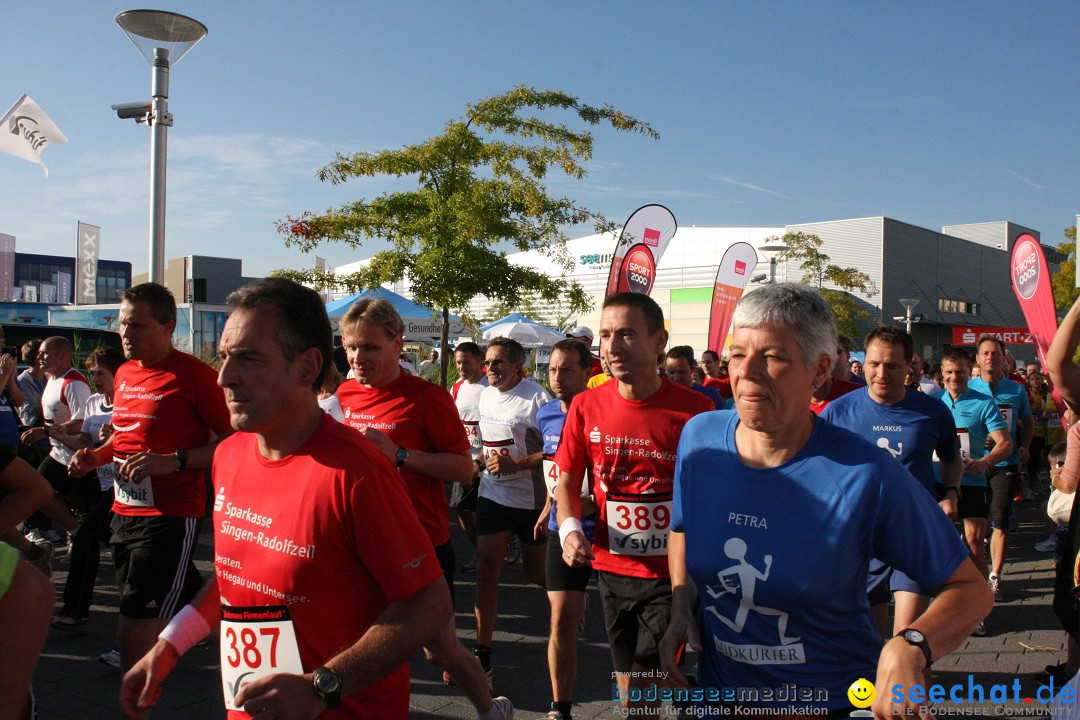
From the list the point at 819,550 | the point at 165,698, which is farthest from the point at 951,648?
the point at 165,698

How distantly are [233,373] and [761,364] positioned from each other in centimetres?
136

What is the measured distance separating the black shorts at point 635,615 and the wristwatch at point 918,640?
181cm

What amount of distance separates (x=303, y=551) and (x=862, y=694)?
1.43 m

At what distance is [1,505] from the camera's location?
326 cm

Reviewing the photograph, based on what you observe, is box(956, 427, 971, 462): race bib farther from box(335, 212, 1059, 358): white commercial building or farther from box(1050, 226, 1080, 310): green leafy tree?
box(1050, 226, 1080, 310): green leafy tree

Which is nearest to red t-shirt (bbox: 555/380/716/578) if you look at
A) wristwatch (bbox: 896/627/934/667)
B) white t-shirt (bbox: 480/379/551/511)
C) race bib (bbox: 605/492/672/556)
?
race bib (bbox: 605/492/672/556)

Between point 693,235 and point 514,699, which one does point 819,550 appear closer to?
point 514,699

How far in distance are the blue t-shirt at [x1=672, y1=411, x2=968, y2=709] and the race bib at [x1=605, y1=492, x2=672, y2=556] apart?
1391 millimetres

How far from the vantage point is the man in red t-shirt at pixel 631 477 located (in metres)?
Result: 3.73

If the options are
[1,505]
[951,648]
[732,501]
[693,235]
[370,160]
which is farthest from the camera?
[693,235]

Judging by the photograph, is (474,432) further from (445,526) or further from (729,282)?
(729,282)

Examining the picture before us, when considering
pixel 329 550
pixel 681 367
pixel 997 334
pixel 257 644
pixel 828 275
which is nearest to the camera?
pixel 329 550

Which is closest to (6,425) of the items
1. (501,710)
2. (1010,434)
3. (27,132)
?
(27,132)

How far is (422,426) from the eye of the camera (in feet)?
13.5
